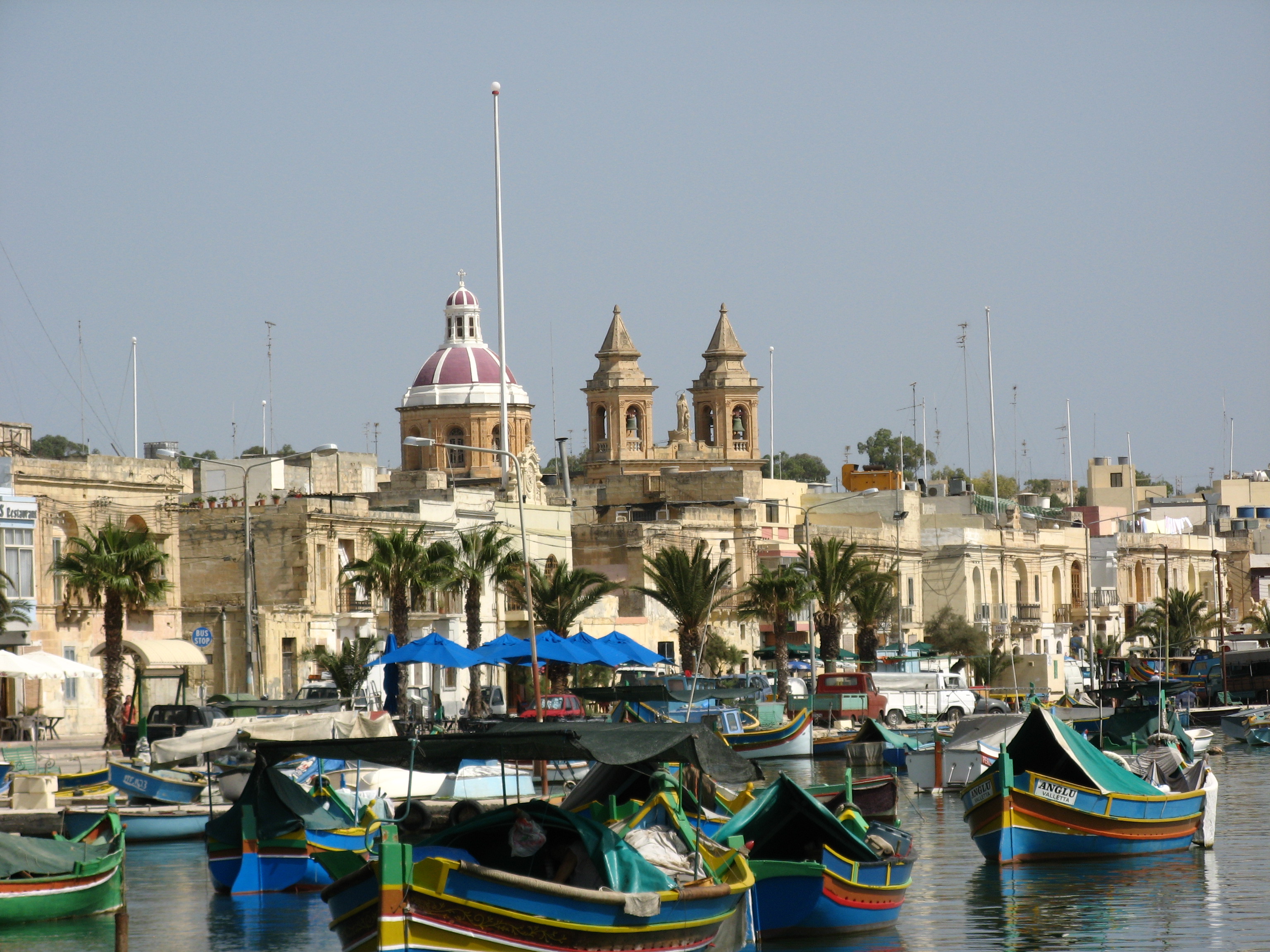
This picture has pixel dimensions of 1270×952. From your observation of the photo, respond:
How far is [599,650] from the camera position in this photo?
47375mm

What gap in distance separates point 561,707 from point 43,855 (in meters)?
24.7

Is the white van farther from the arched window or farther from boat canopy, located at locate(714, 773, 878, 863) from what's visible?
the arched window

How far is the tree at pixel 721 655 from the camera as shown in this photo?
6738 centimetres

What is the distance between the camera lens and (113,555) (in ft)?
140

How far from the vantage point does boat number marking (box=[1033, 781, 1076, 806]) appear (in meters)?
28.1

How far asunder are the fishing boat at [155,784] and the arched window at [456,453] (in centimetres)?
6792

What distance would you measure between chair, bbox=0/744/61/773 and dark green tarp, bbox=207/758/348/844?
979 centimetres

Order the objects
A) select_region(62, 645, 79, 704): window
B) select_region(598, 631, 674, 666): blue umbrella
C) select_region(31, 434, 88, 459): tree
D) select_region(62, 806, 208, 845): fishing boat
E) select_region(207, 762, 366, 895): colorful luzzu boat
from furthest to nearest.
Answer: select_region(31, 434, 88, 459): tree, select_region(62, 645, 79, 704): window, select_region(598, 631, 674, 666): blue umbrella, select_region(62, 806, 208, 845): fishing boat, select_region(207, 762, 366, 895): colorful luzzu boat

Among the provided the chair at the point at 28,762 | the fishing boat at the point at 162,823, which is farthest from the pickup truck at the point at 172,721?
the fishing boat at the point at 162,823

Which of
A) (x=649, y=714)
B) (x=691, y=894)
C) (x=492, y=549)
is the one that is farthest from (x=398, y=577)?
(x=691, y=894)

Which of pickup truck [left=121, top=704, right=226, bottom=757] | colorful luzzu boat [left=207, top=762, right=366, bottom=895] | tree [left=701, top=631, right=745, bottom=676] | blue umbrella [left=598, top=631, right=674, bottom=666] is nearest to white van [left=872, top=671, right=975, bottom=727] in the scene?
Answer: tree [left=701, top=631, right=745, bottom=676]

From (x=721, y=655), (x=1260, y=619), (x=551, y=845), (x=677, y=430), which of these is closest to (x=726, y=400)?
(x=677, y=430)

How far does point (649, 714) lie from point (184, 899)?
2004cm

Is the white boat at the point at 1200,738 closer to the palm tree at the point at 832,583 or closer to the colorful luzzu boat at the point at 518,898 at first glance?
the palm tree at the point at 832,583
